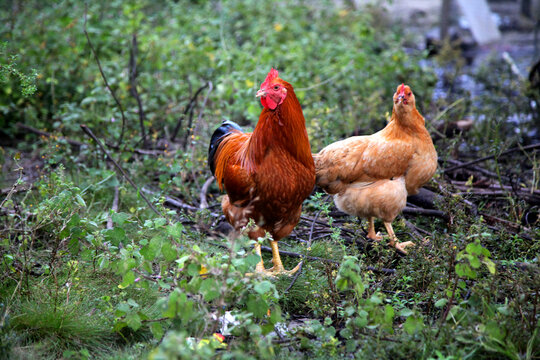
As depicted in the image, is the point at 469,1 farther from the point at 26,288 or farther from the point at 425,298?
the point at 26,288

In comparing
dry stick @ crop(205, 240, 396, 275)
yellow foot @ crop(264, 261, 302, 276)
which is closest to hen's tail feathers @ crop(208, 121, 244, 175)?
dry stick @ crop(205, 240, 396, 275)

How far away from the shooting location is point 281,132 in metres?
3.52

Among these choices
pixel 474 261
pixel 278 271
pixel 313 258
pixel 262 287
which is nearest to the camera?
pixel 262 287

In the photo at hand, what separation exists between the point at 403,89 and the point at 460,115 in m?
2.47

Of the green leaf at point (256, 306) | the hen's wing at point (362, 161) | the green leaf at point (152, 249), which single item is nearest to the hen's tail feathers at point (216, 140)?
the hen's wing at point (362, 161)

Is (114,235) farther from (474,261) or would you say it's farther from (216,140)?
(474,261)

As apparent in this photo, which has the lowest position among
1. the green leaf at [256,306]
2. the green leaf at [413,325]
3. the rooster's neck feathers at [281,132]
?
the green leaf at [413,325]

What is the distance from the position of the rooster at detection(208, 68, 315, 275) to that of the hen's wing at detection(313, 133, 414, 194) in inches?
15.8

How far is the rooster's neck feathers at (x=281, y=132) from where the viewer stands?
3512 mm

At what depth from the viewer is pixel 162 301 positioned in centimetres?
231

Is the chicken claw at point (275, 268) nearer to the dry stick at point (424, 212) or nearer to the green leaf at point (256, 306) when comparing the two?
the green leaf at point (256, 306)

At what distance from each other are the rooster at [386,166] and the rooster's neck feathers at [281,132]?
571 mm

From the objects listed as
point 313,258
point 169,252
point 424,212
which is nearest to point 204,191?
point 313,258

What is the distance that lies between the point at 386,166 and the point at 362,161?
0.19m
